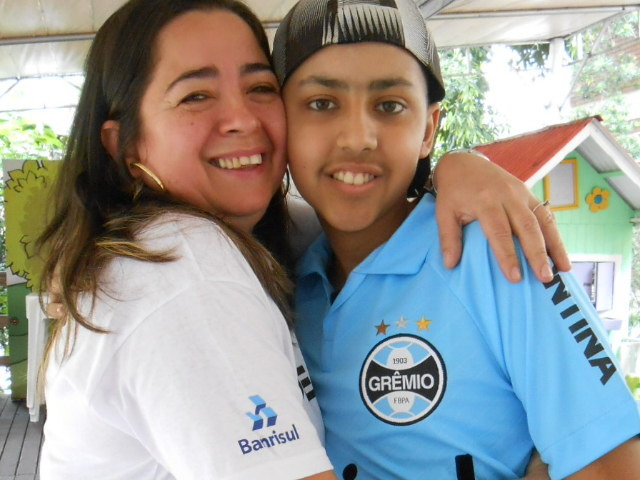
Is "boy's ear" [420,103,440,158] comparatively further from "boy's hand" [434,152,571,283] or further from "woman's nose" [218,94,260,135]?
"woman's nose" [218,94,260,135]

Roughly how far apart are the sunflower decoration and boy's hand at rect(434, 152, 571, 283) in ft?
9.73

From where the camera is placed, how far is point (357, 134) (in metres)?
1.30

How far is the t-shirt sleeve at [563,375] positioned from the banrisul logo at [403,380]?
0.47 ft

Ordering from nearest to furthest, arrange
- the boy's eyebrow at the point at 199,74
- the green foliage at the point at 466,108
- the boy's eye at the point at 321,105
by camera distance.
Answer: the boy's eyebrow at the point at 199,74 < the boy's eye at the point at 321,105 < the green foliage at the point at 466,108

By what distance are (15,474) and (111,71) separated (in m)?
3.41

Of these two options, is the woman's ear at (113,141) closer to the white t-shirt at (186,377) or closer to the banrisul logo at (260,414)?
the white t-shirt at (186,377)

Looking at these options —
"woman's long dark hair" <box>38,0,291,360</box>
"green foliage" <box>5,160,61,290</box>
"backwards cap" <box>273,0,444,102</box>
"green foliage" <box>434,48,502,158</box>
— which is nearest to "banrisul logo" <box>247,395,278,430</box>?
"woman's long dark hair" <box>38,0,291,360</box>

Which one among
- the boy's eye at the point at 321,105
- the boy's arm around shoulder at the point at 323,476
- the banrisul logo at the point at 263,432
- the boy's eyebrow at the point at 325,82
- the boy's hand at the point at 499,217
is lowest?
the boy's arm around shoulder at the point at 323,476

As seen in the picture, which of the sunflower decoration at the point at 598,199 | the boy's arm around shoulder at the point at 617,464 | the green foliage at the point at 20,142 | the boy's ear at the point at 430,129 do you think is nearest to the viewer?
the boy's arm around shoulder at the point at 617,464

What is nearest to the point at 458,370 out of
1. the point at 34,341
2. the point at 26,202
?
the point at 34,341

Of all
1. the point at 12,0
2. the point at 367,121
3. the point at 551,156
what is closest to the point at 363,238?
the point at 367,121

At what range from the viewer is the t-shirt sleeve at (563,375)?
3.34ft

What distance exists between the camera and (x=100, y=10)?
4164 mm

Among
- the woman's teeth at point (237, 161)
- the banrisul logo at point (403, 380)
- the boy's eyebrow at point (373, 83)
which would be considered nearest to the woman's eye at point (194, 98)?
the woman's teeth at point (237, 161)
